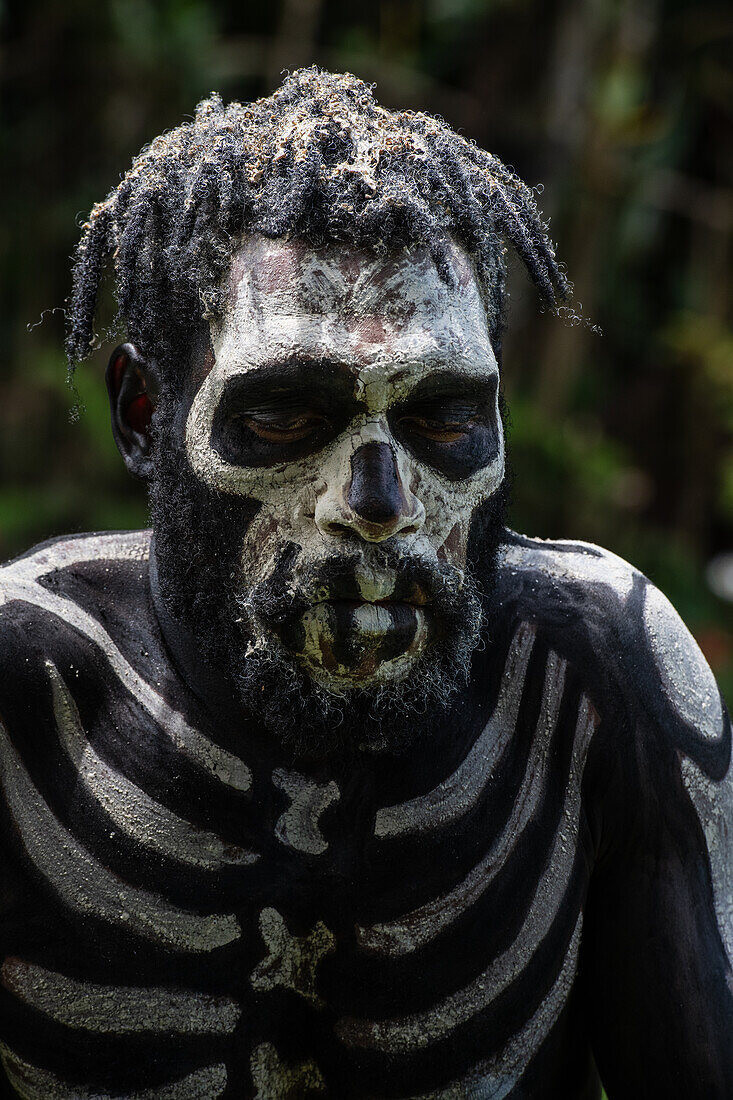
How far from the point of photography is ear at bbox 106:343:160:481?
216 centimetres

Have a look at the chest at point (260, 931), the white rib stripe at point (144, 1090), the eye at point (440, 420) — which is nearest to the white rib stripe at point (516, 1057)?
the chest at point (260, 931)

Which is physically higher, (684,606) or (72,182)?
(72,182)

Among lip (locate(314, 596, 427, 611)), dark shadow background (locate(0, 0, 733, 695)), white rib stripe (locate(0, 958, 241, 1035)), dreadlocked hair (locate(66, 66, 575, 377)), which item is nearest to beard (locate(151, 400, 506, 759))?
lip (locate(314, 596, 427, 611))

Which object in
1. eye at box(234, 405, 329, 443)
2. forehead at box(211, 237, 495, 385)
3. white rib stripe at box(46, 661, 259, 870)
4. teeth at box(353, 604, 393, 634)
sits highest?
forehead at box(211, 237, 495, 385)

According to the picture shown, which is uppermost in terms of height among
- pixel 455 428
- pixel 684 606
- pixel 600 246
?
pixel 600 246

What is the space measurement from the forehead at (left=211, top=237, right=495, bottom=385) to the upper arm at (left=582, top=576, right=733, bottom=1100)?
2.16 feet

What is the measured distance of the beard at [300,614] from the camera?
6.08ft

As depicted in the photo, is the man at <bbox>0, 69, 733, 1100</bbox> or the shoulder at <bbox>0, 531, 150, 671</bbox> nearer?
the man at <bbox>0, 69, 733, 1100</bbox>

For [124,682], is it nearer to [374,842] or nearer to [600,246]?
[374,842]

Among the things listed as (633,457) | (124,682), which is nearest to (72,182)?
(633,457)

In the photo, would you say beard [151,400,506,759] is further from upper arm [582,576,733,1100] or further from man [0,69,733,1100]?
upper arm [582,576,733,1100]

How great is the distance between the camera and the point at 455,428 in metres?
1.94

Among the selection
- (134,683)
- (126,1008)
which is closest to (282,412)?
(134,683)

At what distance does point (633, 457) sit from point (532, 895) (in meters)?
9.17
